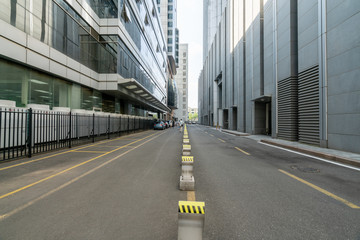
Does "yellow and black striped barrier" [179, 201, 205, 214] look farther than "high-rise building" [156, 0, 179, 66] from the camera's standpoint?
No

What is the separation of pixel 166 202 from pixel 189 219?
5.16 feet

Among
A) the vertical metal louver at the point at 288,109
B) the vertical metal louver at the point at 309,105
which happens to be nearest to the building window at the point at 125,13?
the vertical metal louver at the point at 288,109

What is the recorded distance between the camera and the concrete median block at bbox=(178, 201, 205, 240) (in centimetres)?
182

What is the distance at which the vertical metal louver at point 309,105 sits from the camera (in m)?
10.8

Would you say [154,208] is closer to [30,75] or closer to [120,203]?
[120,203]

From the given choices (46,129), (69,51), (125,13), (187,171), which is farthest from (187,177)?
(125,13)

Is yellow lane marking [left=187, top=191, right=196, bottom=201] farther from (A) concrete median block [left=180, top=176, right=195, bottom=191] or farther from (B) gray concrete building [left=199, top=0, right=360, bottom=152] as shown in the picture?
(B) gray concrete building [left=199, top=0, right=360, bottom=152]

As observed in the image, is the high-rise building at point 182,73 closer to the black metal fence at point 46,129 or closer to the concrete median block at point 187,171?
the black metal fence at point 46,129

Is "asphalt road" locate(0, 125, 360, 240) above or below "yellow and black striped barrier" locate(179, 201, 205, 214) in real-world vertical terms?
below

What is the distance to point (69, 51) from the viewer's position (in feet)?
47.0

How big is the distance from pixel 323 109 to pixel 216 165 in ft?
28.5

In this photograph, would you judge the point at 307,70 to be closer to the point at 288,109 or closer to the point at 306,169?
the point at 288,109

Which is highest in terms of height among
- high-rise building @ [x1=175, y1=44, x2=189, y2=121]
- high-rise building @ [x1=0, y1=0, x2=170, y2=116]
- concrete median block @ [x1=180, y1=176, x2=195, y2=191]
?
high-rise building @ [x1=175, y1=44, x2=189, y2=121]

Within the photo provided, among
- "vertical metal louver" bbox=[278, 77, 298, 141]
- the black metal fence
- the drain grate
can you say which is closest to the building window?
the black metal fence
